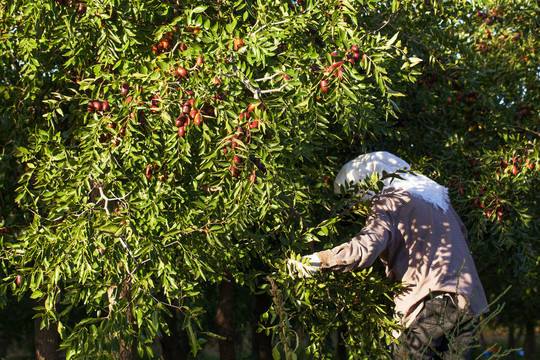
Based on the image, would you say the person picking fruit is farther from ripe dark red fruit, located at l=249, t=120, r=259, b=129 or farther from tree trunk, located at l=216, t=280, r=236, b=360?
tree trunk, located at l=216, t=280, r=236, b=360

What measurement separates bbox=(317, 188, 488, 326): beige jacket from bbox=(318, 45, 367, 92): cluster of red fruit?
82 centimetres

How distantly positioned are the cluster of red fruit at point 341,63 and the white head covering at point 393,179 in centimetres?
66

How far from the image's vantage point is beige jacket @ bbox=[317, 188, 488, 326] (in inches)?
134

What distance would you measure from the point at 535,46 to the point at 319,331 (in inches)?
190

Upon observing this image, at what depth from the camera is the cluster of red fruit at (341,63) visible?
3.07 m

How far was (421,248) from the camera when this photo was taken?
3461mm

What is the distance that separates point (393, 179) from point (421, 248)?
0.44m

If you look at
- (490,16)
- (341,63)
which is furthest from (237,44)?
(490,16)

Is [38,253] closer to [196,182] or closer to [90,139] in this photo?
[90,139]

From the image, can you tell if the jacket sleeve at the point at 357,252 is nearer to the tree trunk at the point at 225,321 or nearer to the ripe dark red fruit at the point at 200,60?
the ripe dark red fruit at the point at 200,60

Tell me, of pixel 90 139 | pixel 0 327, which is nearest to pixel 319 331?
pixel 90 139

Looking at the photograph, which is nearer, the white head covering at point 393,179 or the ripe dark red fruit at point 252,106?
the ripe dark red fruit at point 252,106

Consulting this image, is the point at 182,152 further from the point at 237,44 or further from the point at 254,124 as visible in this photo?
the point at 237,44

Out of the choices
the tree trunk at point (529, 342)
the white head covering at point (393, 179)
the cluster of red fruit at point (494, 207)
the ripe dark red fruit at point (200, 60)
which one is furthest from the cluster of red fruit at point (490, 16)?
the tree trunk at point (529, 342)
